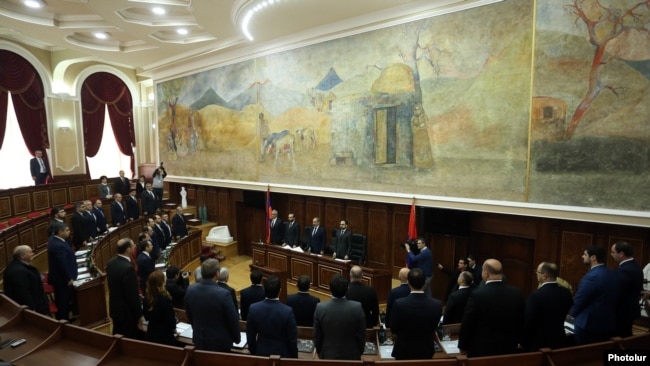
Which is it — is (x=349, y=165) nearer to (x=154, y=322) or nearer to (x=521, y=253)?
(x=521, y=253)

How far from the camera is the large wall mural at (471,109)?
5.60 meters

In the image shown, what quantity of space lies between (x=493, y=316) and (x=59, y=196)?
42.5 feet

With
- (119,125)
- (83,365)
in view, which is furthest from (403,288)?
(119,125)

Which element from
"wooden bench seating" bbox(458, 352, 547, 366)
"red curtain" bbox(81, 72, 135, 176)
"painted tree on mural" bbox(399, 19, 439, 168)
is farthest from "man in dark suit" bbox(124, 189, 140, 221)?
"wooden bench seating" bbox(458, 352, 547, 366)

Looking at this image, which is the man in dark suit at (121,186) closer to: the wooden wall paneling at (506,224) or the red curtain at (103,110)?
the red curtain at (103,110)

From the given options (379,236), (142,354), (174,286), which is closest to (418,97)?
Answer: (379,236)

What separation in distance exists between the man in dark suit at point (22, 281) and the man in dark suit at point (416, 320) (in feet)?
14.0

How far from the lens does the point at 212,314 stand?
3326 mm

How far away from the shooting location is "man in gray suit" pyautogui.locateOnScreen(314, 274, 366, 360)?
10.1 feet

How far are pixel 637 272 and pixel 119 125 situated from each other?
16471 mm

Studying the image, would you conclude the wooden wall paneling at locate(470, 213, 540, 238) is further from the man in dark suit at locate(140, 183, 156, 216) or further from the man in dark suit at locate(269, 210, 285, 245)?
the man in dark suit at locate(140, 183, 156, 216)

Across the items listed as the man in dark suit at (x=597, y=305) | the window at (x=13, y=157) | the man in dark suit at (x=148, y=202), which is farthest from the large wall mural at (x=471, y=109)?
the window at (x=13, y=157)

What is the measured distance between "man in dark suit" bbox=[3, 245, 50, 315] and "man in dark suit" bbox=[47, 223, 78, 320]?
1.02 m

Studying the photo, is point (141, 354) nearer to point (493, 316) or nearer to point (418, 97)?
point (493, 316)
